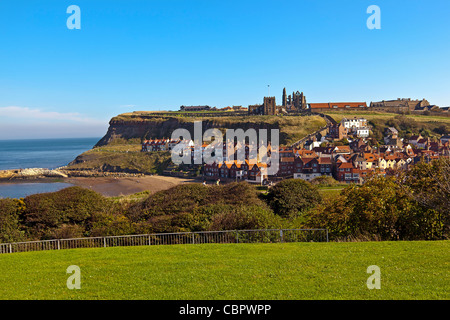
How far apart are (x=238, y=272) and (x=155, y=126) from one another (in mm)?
151807

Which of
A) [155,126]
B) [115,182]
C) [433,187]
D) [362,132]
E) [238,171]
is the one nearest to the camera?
[433,187]

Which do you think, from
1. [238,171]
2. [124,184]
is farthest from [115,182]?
[238,171]

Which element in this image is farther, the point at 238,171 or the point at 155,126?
the point at 155,126

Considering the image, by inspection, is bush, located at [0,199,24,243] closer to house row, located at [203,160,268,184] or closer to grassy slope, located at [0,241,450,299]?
grassy slope, located at [0,241,450,299]

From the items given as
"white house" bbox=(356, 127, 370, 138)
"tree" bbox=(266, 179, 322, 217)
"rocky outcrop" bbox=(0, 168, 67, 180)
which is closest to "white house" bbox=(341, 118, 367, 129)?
"white house" bbox=(356, 127, 370, 138)

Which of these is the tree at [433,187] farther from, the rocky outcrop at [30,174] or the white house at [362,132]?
the white house at [362,132]

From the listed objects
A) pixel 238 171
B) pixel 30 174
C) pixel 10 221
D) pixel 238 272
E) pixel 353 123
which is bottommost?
pixel 30 174

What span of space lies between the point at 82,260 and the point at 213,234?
708 cm

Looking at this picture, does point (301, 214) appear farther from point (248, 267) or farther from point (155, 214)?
point (248, 267)

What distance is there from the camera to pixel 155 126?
15875cm

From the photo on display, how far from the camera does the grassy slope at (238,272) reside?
9.72 metres

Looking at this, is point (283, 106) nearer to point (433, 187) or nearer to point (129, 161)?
point (129, 161)

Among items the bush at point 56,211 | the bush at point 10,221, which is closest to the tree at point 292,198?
the bush at point 56,211

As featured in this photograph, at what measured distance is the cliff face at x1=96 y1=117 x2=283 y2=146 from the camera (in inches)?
5243
